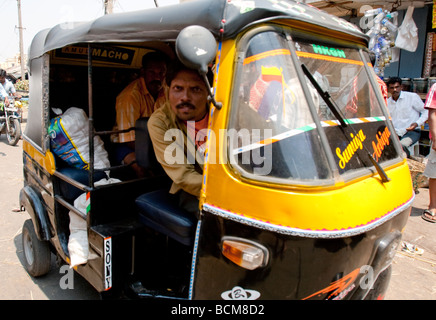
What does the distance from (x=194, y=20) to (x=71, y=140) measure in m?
1.69

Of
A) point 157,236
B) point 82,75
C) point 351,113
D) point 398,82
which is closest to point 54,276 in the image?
Answer: point 157,236

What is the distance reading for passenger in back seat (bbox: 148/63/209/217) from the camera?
2.18 metres

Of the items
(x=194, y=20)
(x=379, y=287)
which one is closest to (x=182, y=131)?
(x=194, y=20)

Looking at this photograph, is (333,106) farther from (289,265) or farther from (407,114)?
(407,114)

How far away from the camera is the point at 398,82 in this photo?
260 inches

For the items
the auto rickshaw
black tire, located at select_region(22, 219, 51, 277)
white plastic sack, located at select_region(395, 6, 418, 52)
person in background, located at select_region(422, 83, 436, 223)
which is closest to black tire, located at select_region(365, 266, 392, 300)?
the auto rickshaw

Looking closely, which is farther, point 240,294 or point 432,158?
point 432,158

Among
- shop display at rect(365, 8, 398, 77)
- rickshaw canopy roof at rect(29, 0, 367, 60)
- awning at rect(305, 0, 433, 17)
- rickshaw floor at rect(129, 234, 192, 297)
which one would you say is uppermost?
awning at rect(305, 0, 433, 17)

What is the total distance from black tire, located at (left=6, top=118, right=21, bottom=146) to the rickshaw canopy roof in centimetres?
792

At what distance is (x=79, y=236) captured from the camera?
2.72m

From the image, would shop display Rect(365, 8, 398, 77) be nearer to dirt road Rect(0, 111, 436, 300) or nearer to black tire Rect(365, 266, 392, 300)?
dirt road Rect(0, 111, 436, 300)

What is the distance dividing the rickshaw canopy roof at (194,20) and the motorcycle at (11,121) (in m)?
Answer: 7.99
